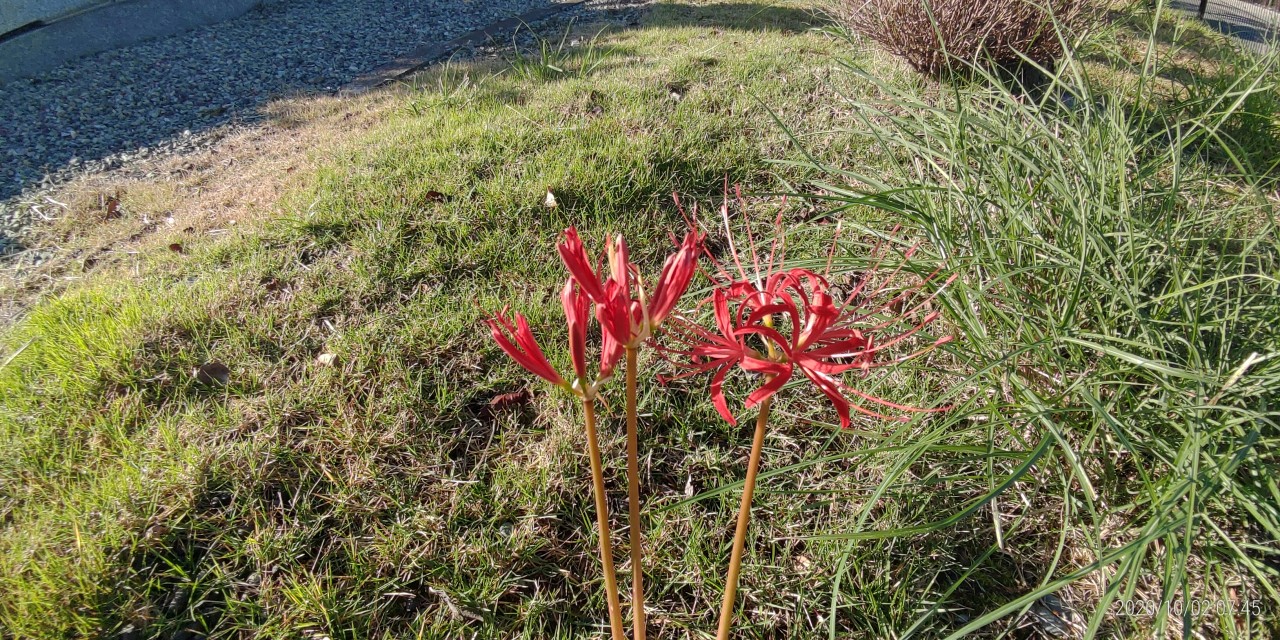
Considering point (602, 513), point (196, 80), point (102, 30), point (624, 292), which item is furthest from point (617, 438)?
point (102, 30)

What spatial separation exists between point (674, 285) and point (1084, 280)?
4.38ft

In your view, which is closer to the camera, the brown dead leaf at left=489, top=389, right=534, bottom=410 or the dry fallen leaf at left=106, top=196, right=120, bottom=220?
the brown dead leaf at left=489, top=389, right=534, bottom=410

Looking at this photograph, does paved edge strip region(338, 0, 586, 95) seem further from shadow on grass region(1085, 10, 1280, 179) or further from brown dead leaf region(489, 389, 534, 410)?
shadow on grass region(1085, 10, 1280, 179)

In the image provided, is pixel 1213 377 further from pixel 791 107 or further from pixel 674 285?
pixel 791 107

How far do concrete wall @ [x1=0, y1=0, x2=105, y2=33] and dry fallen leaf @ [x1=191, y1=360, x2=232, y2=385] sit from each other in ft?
17.6

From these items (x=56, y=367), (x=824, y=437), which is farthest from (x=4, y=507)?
(x=824, y=437)

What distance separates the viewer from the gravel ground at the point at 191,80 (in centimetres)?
407

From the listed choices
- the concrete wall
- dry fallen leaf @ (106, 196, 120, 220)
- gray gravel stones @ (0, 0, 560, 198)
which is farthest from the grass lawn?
the concrete wall

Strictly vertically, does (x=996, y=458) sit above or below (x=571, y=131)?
below

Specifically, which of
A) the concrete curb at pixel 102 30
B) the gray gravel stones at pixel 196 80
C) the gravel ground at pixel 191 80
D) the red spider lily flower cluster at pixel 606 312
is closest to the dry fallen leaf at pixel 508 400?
the red spider lily flower cluster at pixel 606 312

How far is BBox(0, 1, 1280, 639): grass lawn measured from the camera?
144cm

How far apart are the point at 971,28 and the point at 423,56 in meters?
4.13

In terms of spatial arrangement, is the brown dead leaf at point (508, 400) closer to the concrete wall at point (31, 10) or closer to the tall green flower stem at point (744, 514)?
the tall green flower stem at point (744, 514)

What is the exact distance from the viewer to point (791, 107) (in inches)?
141
